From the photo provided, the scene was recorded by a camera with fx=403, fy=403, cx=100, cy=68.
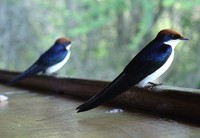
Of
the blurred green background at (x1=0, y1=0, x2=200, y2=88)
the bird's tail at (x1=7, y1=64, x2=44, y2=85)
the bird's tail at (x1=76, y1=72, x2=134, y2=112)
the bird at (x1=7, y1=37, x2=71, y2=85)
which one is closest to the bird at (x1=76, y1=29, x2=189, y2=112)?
the bird's tail at (x1=76, y1=72, x2=134, y2=112)

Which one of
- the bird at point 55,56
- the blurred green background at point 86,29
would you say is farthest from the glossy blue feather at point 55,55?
the blurred green background at point 86,29

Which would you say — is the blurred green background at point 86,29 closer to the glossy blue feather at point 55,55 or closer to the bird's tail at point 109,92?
the glossy blue feather at point 55,55

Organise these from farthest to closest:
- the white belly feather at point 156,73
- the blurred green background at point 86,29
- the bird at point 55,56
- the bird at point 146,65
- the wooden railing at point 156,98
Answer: the blurred green background at point 86,29
the bird at point 55,56
the white belly feather at point 156,73
the bird at point 146,65
the wooden railing at point 156,98

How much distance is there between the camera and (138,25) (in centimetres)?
454

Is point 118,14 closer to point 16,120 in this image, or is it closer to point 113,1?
point 113,1

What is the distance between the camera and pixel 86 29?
14.9 ft

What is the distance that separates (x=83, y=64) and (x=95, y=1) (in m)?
0.76

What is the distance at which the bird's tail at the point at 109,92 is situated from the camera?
0.89m

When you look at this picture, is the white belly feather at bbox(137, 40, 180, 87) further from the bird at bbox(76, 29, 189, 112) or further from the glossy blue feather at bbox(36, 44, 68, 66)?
the glossy blue feather at bbox(36, 44, 68, 66)

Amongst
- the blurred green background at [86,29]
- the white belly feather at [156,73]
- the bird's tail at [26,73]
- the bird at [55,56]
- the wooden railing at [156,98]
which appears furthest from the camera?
the blurred green background at [86,29]

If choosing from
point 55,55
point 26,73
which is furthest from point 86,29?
point 26,73

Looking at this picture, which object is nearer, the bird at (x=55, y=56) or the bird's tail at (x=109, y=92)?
the bird's tail at (x=109, y=92)

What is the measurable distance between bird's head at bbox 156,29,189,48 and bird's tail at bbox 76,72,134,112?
0.18 m

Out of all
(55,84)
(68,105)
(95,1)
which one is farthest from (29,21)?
(68,105)
